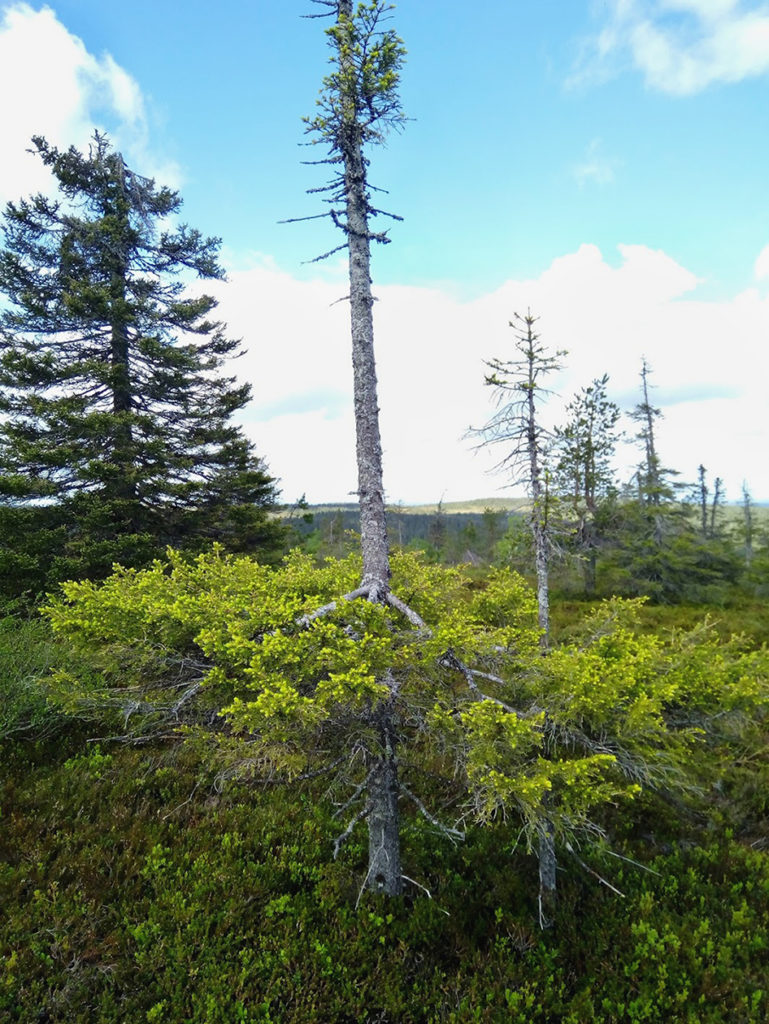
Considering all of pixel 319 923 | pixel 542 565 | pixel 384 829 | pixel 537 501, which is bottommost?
pixel 319 923

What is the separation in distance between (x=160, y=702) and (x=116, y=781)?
410 cm

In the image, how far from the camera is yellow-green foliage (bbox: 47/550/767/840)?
3.97 meters

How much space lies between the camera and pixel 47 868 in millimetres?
6234

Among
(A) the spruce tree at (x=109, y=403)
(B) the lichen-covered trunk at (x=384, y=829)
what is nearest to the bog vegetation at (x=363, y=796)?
(B) the lichen-covered trunk at (x=384, y=829)

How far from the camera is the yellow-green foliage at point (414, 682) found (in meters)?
3.97

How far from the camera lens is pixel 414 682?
519cm

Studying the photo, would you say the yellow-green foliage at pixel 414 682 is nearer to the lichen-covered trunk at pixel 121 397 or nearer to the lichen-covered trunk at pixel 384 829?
the lichen-covered trunk at pixel 384 829

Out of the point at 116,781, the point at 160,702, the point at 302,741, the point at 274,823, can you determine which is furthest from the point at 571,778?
the point at 116,781

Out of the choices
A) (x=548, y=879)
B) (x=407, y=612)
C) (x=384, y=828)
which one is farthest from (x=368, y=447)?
(x=548, y=879)

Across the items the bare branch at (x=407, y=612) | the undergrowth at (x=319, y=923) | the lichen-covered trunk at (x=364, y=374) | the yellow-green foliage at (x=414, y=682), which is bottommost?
the undergrowth at (x=319, y=923)

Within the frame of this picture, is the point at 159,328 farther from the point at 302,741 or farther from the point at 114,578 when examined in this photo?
the point at 302,741

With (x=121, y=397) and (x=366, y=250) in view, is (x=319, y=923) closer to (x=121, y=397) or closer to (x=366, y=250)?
(x=366, y=250)

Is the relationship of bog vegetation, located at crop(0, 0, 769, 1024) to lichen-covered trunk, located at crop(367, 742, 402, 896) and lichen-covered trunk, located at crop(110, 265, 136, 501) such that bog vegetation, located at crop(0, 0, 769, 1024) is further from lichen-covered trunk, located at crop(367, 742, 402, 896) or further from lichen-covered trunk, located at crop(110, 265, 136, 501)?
lichen-covered trunk, located at crop(110, 265, 136, 501)

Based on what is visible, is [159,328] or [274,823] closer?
[274,823]
